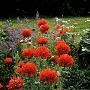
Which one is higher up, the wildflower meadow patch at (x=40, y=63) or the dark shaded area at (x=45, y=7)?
the wildflower meadow patch at (x=40, y=63)

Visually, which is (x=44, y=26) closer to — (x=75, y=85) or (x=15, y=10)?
(x=75, y=85)

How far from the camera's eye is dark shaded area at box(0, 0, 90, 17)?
20.1 metres

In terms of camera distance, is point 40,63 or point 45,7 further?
point 45,7

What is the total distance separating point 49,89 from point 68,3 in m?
14.7

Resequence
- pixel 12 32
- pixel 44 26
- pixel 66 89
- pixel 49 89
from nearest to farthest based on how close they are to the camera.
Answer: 1. pixel 49 89
2. pixel 66 89
3. pixel 44 26
4. pixel 12 32

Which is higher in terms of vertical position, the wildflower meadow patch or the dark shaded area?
the wildflower meadow patch

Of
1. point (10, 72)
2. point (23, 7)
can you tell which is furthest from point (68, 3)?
point (10, 72)

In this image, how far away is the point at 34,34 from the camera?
29.4 feet

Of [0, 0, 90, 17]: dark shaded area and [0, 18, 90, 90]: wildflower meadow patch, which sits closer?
[0, 18, 90, 90]: wildflower meadow patch

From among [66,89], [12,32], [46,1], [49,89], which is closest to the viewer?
[49,89]

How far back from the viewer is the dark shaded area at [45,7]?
20062mm

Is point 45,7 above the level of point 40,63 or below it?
below

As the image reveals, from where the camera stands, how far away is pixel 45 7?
20266mm

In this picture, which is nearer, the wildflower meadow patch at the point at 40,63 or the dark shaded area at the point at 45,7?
the wildflower meadow patch at the point at 40,63
